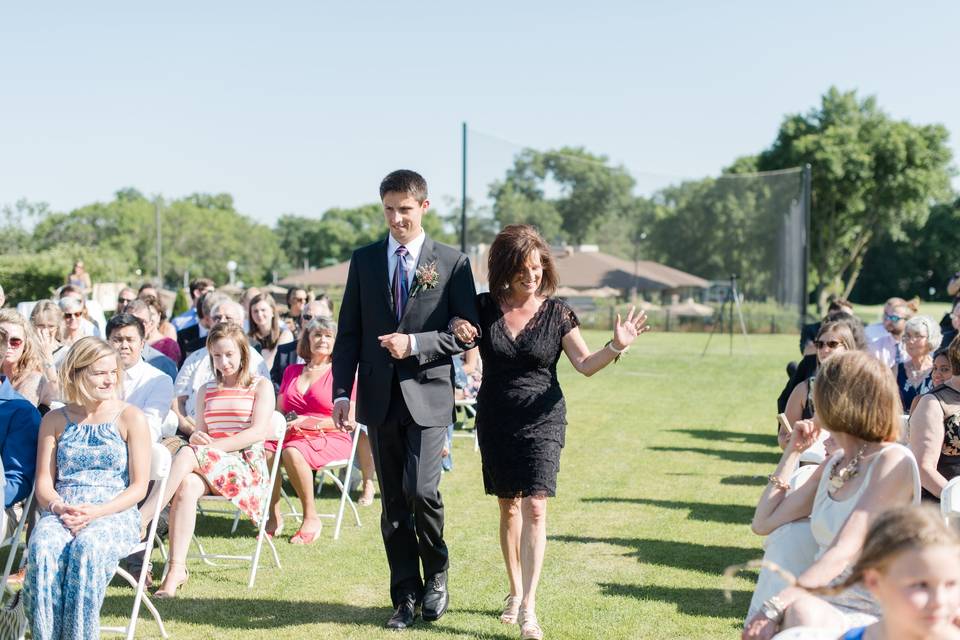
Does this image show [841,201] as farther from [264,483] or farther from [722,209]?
[264,483]

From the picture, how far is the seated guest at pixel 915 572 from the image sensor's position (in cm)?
200

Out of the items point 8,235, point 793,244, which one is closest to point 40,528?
point 793,244

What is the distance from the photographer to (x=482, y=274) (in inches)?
1013

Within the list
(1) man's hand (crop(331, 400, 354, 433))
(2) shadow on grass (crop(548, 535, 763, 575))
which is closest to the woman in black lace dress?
(1) man's hand (crop(331, 400, 354, 433))

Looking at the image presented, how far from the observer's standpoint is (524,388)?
445 centimetres

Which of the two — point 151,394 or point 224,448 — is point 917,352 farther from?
point 151,394

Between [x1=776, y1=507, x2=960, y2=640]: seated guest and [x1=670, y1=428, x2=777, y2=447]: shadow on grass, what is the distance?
9.12m

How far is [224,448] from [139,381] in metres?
0.64

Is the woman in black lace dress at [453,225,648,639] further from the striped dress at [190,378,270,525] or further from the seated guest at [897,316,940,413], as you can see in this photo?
the seated guest at [897,316,940,413]

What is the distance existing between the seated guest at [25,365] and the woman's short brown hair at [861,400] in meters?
4.20

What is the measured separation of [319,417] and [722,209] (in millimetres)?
25991

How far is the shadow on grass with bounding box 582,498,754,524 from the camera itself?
711cm

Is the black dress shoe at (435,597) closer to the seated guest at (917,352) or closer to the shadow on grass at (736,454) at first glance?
the seated guest at (917,352)

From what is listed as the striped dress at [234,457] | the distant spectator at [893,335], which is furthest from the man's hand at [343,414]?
the distant spectator at [893,335]
